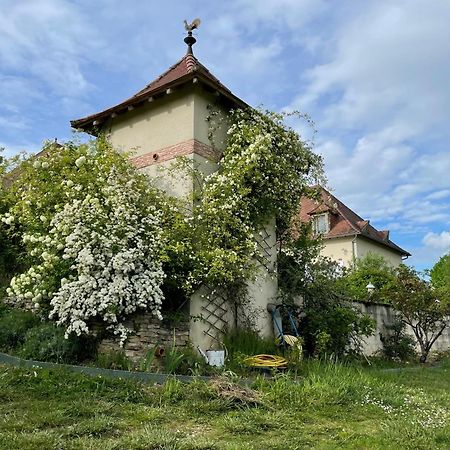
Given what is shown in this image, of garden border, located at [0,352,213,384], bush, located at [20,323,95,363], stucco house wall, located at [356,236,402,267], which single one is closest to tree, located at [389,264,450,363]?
garden border, located at [0,352,213,384]

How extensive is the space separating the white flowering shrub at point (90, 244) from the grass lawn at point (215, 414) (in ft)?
5.71

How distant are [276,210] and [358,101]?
348 centimetres

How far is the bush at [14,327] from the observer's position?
757 cm

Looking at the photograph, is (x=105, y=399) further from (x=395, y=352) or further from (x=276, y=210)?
(x=395, y=352)

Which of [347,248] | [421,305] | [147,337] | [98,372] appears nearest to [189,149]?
[147,337]

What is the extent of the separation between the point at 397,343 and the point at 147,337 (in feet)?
27.8

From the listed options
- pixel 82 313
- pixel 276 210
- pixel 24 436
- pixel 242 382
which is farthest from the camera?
pixel 276 210

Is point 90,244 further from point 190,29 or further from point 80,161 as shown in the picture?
point 190,29

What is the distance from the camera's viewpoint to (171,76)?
37.0ft

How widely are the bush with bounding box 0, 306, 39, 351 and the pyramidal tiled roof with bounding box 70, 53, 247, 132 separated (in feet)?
17.2

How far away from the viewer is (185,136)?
32.7 ft

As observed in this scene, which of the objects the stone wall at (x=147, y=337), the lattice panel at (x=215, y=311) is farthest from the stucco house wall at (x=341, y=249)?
the stone wall at (x=147, y=337)

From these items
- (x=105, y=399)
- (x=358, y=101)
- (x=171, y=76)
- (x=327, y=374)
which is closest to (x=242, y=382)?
(x=327, y=374)

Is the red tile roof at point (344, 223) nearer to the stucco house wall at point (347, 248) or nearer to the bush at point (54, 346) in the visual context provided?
the stucco house wall at point (347, 248)
